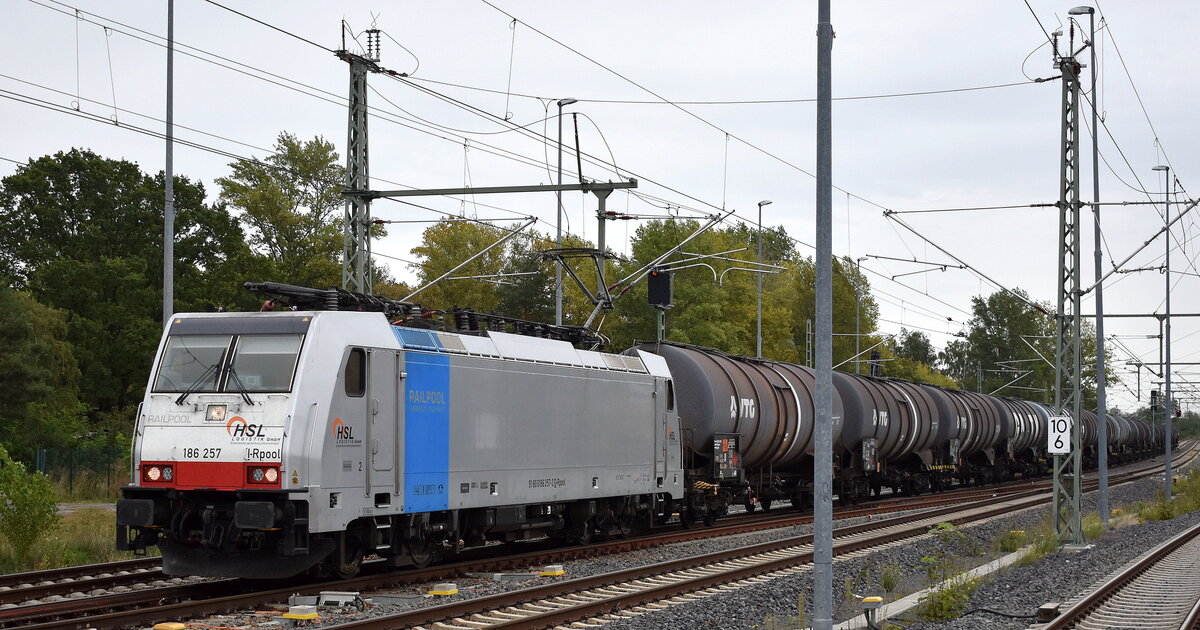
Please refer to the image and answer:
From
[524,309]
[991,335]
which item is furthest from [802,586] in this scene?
[991,335]

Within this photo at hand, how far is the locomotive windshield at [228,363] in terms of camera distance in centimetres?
1370

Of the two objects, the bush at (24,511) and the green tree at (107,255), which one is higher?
the green tree at (107,255)

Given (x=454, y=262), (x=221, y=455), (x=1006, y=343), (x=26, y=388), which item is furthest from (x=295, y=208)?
(x=1006, y=343)

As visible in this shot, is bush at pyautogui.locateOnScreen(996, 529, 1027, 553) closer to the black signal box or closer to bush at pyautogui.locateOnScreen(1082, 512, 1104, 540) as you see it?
bush at pyautogui.locateOnScreen(1082, 512, 1104, 540)

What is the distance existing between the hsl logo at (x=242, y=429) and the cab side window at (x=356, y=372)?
3.68 ft

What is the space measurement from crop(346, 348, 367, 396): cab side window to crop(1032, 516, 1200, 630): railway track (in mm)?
7859

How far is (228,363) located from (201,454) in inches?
43.9

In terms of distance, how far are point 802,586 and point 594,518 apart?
527 cm

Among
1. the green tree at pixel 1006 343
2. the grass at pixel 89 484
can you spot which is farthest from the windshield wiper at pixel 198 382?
the green tree at pixel 1006 343

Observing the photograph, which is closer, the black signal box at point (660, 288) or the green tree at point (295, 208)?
the black signal box at point (660, 288)

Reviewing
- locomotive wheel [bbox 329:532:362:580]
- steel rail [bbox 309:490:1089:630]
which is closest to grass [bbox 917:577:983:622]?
steel rail [bbox 309:490:1089:630]

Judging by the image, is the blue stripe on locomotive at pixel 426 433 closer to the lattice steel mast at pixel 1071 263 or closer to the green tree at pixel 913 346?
the lattice steel mast at pixel 1071 263

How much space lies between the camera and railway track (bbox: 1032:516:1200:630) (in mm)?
13117

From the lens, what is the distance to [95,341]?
164ft
